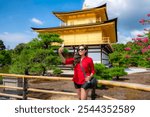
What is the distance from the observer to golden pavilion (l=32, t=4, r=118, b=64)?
22.6 meters

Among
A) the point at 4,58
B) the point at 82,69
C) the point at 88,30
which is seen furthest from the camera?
the point at 4,58

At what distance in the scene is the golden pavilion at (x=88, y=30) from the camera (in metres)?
22.6

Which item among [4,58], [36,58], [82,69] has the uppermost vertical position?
[4,58]

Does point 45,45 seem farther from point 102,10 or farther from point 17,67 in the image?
point 102,10

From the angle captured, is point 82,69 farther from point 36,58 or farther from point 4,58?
point 4,58

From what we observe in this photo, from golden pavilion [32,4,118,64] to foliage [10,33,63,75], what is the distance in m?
7.36

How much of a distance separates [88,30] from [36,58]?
1058cm

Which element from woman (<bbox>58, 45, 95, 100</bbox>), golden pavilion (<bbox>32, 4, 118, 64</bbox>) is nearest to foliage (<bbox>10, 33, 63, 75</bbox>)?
golden pavilion (<bbox>32, 4, 118, 64</bbox>)

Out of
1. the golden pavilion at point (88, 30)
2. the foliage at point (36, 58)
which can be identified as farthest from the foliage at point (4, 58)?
the foliage at point (36, 58)

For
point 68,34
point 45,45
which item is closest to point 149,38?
point 45,45

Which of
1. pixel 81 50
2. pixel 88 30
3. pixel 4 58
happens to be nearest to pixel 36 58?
pixel 88 30

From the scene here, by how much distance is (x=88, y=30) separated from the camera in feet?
78.2

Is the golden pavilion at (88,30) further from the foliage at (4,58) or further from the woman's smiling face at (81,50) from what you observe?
the woman's smiling face at (81,50)

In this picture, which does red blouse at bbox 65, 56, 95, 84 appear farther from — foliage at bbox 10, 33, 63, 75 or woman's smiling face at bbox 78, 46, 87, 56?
foliage at bbox 10, 33, 63, 75
